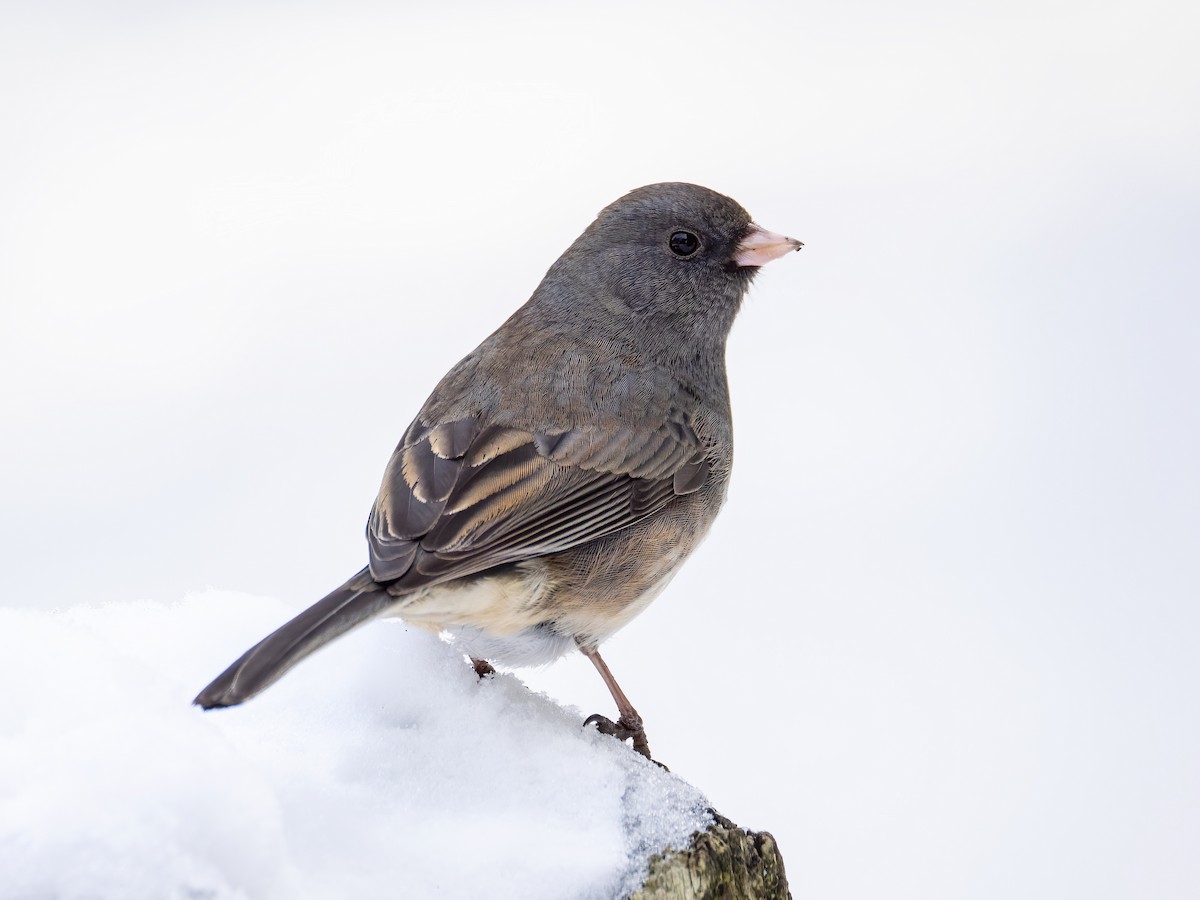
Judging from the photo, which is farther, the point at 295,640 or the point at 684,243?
the point at 684,243

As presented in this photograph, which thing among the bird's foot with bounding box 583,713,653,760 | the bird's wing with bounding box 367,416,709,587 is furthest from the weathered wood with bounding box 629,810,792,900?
the bird's wing with bounding box 367,416,709,587

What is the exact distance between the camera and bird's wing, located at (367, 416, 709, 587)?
1.94 meters

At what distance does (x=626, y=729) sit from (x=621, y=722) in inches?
0.8

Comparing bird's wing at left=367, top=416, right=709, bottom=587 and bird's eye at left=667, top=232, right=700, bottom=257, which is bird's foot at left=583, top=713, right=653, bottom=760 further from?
bird's eye at left=667, top=232, right=700, bottom=257

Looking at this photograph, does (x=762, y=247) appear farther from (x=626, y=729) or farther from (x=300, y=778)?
(x=300, y=778)

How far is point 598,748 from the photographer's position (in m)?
2.01

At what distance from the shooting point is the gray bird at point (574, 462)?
1.94 m

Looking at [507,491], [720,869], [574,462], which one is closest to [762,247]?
[574,462]

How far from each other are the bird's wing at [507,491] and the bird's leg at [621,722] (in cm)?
30

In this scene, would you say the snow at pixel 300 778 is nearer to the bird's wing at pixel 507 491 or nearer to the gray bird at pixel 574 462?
the gray bird at pixel 574 462

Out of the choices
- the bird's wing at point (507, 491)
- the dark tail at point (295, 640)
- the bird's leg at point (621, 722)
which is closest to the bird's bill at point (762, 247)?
the bird's wing at point (507, 491)

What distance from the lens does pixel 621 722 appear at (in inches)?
93.6

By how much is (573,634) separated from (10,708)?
96cm

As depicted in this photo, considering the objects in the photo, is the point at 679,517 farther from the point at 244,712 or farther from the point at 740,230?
the point at 244,712
